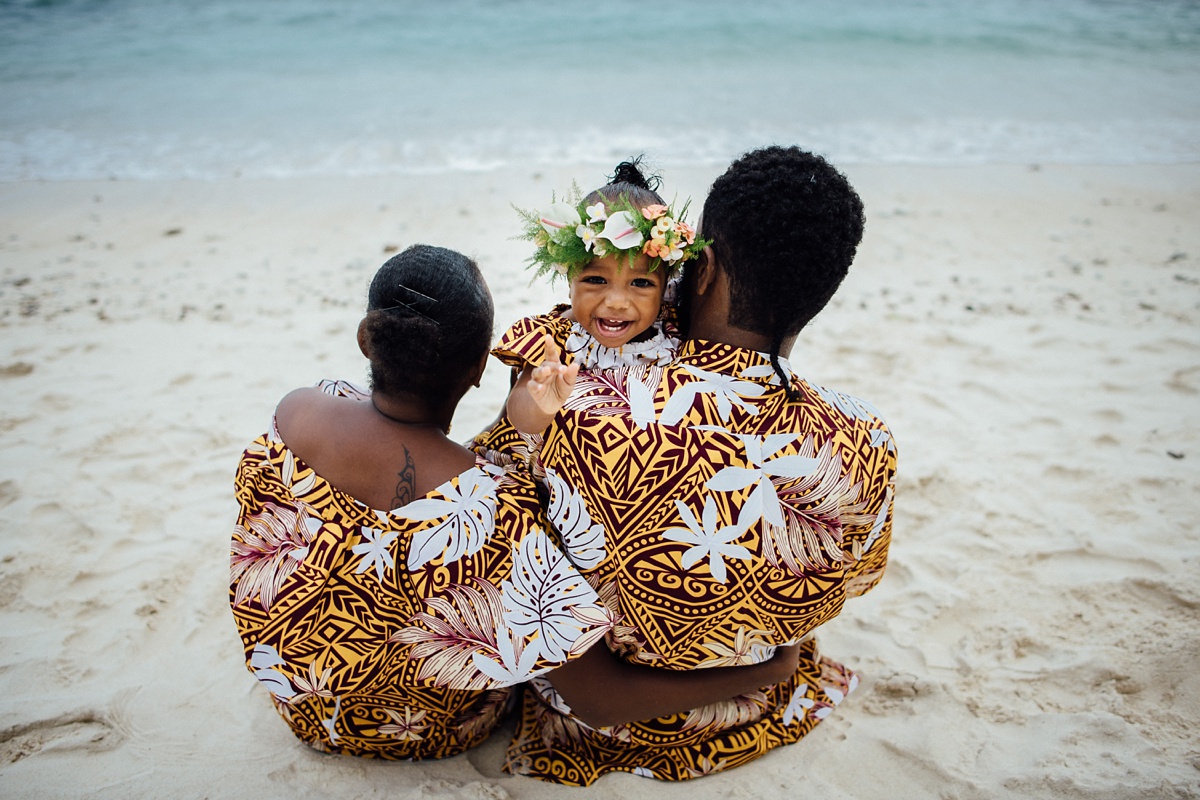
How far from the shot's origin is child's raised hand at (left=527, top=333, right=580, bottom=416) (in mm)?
1826

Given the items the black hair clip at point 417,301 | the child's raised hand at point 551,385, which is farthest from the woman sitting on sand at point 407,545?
the child's raised hand at point 551,385

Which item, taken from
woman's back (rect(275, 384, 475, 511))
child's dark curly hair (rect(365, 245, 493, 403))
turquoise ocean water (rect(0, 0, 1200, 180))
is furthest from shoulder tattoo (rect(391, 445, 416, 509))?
turquoise ocean water (rect(0, 0, 1200, 180))

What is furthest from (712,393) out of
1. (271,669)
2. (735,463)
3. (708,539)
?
(271,669)

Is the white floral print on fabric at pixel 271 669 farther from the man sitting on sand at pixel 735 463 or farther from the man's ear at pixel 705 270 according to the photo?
the man's ear at pixel 705 270

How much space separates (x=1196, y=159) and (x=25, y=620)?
10959mm

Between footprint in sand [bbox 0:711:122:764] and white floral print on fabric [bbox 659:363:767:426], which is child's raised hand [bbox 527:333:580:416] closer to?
white floral print on fabric [bbox 659:363:767:426]

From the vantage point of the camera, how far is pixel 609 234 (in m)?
2.18

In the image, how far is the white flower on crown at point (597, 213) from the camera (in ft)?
7.27

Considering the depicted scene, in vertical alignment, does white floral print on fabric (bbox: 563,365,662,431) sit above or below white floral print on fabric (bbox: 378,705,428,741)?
above

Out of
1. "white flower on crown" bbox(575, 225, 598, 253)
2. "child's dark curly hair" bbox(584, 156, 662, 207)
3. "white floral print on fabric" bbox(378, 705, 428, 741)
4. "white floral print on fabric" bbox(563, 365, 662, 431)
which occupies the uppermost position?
"child's dark curly hair" bbox(584, 156, 662, 207)

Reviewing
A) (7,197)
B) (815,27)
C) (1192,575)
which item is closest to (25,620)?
(1192,575)

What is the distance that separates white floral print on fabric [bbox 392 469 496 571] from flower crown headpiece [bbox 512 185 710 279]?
756 mm

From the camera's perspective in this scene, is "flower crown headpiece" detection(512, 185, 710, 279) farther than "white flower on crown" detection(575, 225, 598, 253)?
No

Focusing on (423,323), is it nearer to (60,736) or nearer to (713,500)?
(713,500)
